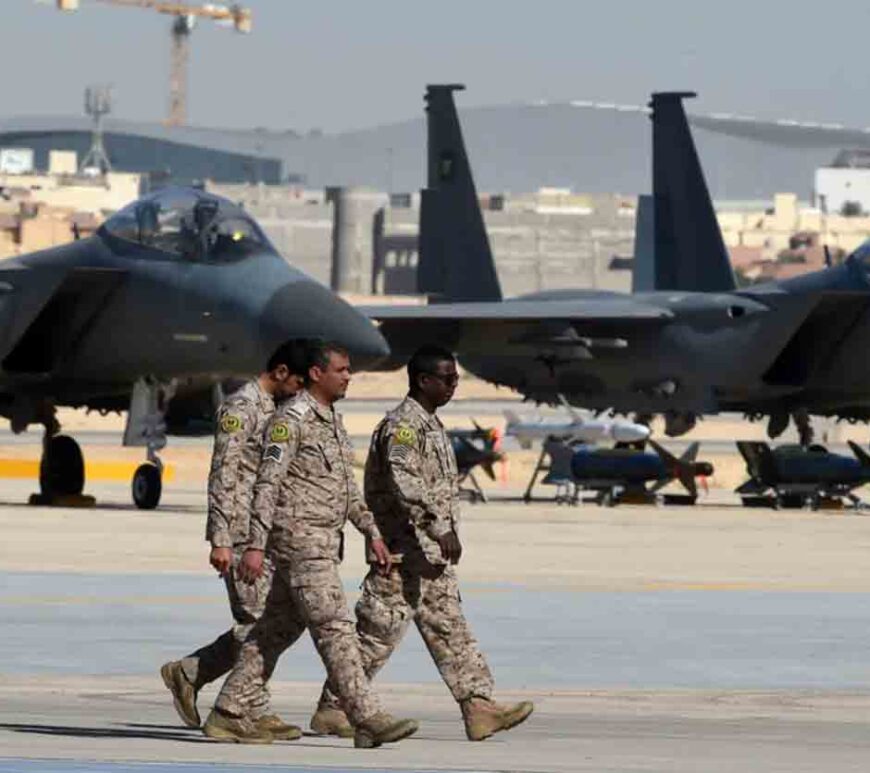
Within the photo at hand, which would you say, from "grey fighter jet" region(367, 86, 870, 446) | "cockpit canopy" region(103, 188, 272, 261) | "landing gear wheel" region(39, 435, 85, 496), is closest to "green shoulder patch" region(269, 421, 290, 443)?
"cockpit canopy" region(103, 188, 272, 261)

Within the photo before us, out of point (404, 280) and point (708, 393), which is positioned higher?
point (708, 393)

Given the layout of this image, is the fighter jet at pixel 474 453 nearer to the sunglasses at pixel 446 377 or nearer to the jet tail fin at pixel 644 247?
the jet tail fin at pixel 644 247

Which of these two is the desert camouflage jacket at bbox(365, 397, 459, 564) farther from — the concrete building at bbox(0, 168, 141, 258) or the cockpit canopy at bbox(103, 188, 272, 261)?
the concrete building at bbox(0, 168, 141, 258)

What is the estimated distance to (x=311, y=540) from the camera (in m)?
11.0

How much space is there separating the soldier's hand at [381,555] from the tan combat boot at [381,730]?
2.36ft

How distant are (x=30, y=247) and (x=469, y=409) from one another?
59.8m

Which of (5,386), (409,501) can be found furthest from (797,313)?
(409,501)

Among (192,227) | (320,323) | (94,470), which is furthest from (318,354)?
(94,470)

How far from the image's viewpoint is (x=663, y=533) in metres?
27.0

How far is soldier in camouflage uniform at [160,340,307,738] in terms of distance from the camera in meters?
11.1

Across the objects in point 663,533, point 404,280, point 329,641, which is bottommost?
point 404,280

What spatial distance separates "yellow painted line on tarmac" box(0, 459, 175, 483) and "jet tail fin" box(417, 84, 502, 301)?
5158 mm

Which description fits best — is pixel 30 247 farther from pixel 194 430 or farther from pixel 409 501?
pixel 409 501

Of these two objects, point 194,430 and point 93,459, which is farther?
point 93,459
